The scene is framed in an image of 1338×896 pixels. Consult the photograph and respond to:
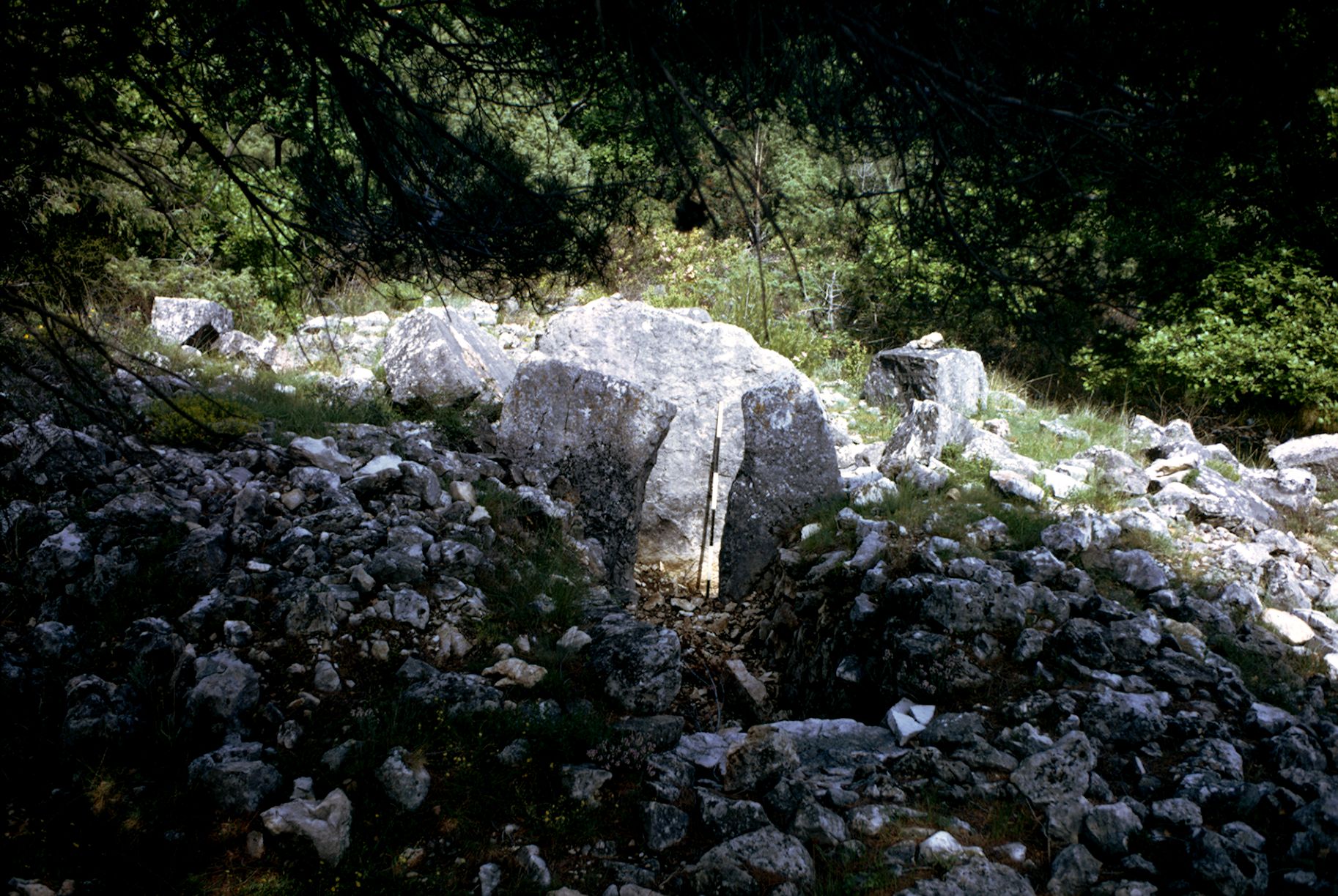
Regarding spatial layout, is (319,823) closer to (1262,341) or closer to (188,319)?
(188,319)

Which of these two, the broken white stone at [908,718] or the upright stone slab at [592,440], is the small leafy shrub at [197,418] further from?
the broken white stone at [908,718]

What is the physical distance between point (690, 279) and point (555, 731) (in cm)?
1137

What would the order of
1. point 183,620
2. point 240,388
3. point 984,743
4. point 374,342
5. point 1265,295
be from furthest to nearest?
point 1265,295 < point 374,342 < point 240,388 < point 183,620 < point 984,743

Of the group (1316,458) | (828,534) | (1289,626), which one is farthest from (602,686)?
(1316,458)

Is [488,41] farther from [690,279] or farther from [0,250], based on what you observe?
[690,279]

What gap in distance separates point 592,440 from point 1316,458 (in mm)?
7614

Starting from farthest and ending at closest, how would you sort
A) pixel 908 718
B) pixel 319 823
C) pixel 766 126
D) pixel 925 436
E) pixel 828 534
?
1. pixel 925 436
2. pixel 828 534
3. pixel 908 718
4. pixel 766 126
5. pixel 319 823

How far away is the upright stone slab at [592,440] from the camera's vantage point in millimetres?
5703

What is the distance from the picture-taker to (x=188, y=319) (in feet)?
28.5

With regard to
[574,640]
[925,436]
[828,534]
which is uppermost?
[925,436]

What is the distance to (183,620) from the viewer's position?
3447mm

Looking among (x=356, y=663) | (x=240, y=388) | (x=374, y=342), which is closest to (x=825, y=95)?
(x=356, y=663)

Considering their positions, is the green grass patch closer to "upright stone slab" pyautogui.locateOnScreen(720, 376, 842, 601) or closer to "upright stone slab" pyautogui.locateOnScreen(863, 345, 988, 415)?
"upright stone slab" pyautogui.locateOnScreen(720, 376, 842, 601)

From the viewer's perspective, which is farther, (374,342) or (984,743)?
(374,342)
